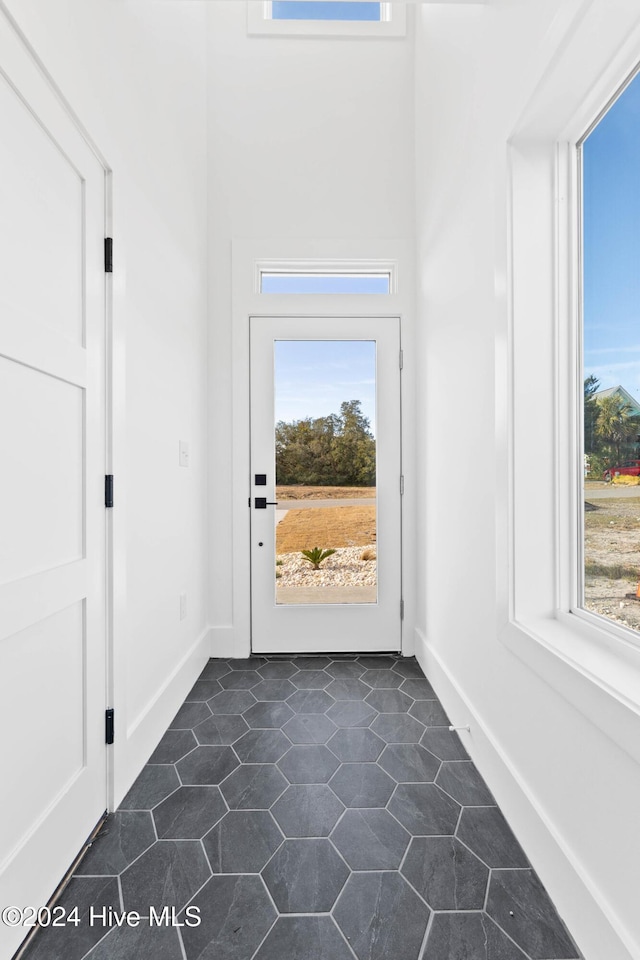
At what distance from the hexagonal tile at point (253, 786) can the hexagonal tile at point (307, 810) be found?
4cm

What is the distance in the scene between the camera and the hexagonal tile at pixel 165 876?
123cm

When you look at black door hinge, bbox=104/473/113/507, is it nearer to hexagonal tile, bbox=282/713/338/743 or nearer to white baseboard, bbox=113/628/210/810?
white baseboard, bbox=113/628/210/810

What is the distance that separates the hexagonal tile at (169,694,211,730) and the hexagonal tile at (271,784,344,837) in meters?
0.63

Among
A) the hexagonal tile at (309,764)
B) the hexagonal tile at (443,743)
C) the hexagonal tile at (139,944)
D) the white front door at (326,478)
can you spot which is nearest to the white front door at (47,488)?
the hexagonal tile at (139,944)

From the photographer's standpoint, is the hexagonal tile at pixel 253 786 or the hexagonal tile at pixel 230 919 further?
the hexagonal tile at pixel 253 786

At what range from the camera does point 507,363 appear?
1.54 metres

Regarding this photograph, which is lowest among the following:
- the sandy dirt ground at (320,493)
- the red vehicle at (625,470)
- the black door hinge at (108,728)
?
the black door hinge at (108,728)

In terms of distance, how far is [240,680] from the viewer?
100 inches

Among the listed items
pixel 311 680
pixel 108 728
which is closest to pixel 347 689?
pixel 311 680

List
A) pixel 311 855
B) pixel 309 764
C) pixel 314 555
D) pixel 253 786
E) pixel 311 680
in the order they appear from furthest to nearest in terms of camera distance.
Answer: pixel 314 555, pixel 311 680, pixel 309 764, pixel 253 786, pixel 311 855

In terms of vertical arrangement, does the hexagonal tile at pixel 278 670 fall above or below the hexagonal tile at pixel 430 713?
below

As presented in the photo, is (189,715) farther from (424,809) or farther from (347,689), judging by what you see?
(424,809)

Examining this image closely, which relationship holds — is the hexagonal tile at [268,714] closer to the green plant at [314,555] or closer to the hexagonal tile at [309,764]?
the hexagonal tile at [309,764]

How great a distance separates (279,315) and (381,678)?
2.06 m
